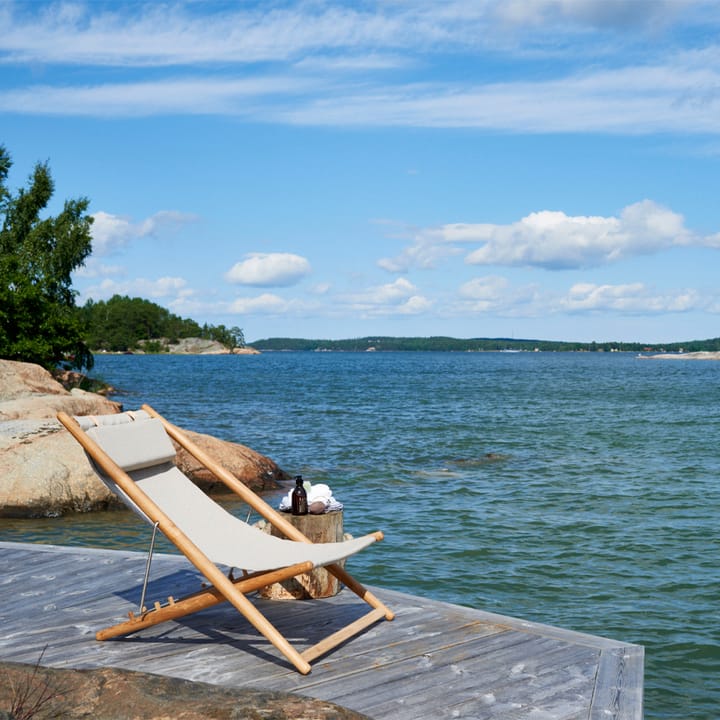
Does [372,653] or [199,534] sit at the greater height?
[199,534]

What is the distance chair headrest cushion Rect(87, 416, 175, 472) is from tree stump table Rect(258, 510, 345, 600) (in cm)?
96

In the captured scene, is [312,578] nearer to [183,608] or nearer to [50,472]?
[183,608]

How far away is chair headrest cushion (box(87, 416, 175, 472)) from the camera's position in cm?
502

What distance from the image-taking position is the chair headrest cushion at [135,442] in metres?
5.02

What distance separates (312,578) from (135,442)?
1.40 m

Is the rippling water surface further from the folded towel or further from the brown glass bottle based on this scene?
the brown glass bottle

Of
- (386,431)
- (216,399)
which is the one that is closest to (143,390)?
(216,399)

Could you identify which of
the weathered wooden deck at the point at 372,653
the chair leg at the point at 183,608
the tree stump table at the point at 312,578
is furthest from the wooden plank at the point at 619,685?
the tree stump table at the point at 312,578

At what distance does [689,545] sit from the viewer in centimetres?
979

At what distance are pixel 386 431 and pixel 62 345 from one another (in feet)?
39.0

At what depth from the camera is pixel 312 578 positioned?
18.0 feet

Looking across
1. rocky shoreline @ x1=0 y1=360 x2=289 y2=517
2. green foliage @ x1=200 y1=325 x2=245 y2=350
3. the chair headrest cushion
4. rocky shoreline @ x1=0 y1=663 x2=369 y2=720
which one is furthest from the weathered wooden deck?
green foliage @ x1=200 y1=325 x2=245 y2=350

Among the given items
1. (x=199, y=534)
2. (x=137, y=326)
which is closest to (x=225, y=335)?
(x=137, y=326)

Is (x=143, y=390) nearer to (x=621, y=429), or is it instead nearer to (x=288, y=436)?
(x=288, y=436)
